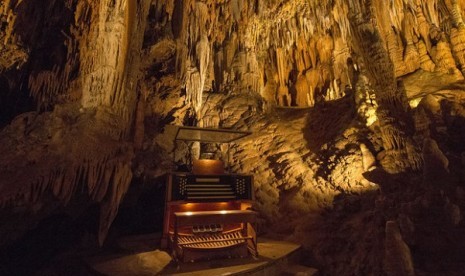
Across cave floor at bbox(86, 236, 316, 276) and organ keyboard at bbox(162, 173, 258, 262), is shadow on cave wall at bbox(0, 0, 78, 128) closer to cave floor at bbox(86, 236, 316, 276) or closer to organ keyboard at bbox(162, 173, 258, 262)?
organ keyboard at bbox(162, 173, 258, 262)

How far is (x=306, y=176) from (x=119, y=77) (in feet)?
19.5

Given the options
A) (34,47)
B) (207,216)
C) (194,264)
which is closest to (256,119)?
(207,216)

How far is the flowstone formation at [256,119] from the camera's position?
4.82m

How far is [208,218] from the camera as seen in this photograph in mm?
4598

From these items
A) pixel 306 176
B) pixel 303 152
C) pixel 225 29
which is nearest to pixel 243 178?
pixel 306 176

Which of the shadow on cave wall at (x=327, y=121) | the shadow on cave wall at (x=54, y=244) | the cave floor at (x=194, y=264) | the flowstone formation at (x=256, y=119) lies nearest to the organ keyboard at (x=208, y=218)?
the cave floor at (x=194, y=264)

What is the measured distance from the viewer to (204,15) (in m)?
11.2

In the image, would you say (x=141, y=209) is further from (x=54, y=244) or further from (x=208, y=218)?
(x=208, y=218)

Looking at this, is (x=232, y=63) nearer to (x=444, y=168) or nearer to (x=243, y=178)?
(x=243, y=178)

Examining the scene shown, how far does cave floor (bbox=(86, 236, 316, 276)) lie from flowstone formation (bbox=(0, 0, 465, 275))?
0.64m

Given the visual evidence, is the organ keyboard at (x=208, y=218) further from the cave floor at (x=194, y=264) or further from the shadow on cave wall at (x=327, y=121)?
the shadow on cave wall at (x=327, y=121)

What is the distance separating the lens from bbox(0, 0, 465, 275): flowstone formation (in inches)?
190

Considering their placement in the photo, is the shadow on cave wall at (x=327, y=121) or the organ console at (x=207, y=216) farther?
the shadow on cave wall at (x=327, y=121)

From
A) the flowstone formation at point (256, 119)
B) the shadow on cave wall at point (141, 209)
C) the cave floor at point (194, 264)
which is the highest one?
the flowstone formation at point (256, 119)
